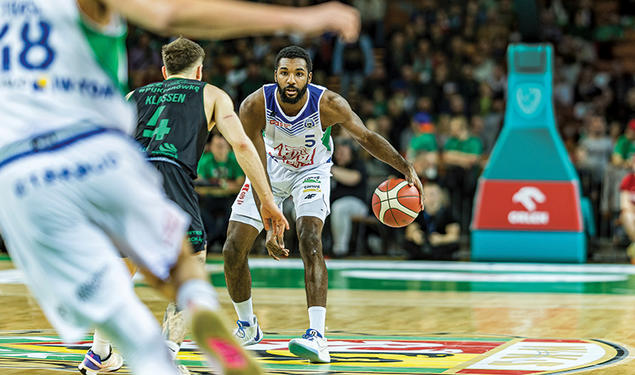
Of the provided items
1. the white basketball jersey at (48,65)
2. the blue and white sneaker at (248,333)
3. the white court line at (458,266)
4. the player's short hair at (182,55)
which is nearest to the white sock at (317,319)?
the blue and white sneaker at (248,333)

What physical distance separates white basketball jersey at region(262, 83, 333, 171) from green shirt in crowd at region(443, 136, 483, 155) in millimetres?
8047

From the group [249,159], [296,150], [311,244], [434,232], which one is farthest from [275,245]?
[434,232]

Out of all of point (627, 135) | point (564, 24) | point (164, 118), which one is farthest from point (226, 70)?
point (164, 118)

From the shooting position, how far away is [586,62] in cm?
1844

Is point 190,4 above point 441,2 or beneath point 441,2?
beneath

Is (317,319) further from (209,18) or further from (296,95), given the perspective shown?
(209,18)

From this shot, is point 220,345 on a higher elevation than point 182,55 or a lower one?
lower

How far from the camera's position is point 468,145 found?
589 inches

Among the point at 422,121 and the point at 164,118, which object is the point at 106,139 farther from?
the point at 422,121

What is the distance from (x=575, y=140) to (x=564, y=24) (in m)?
4.00

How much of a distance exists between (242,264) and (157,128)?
63.2 inches

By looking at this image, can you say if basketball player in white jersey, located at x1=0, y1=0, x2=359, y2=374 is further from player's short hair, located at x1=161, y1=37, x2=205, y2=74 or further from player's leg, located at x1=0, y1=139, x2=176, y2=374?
player's short hair, located at x1=161, y1=37, x2=205, y2=74

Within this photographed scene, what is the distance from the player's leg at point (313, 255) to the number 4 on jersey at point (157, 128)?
1.44 m

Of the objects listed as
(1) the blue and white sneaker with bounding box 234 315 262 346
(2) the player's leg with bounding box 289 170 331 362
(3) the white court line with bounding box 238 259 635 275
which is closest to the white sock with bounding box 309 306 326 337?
(2) the player's leg with bounding box 289 170 331 362
